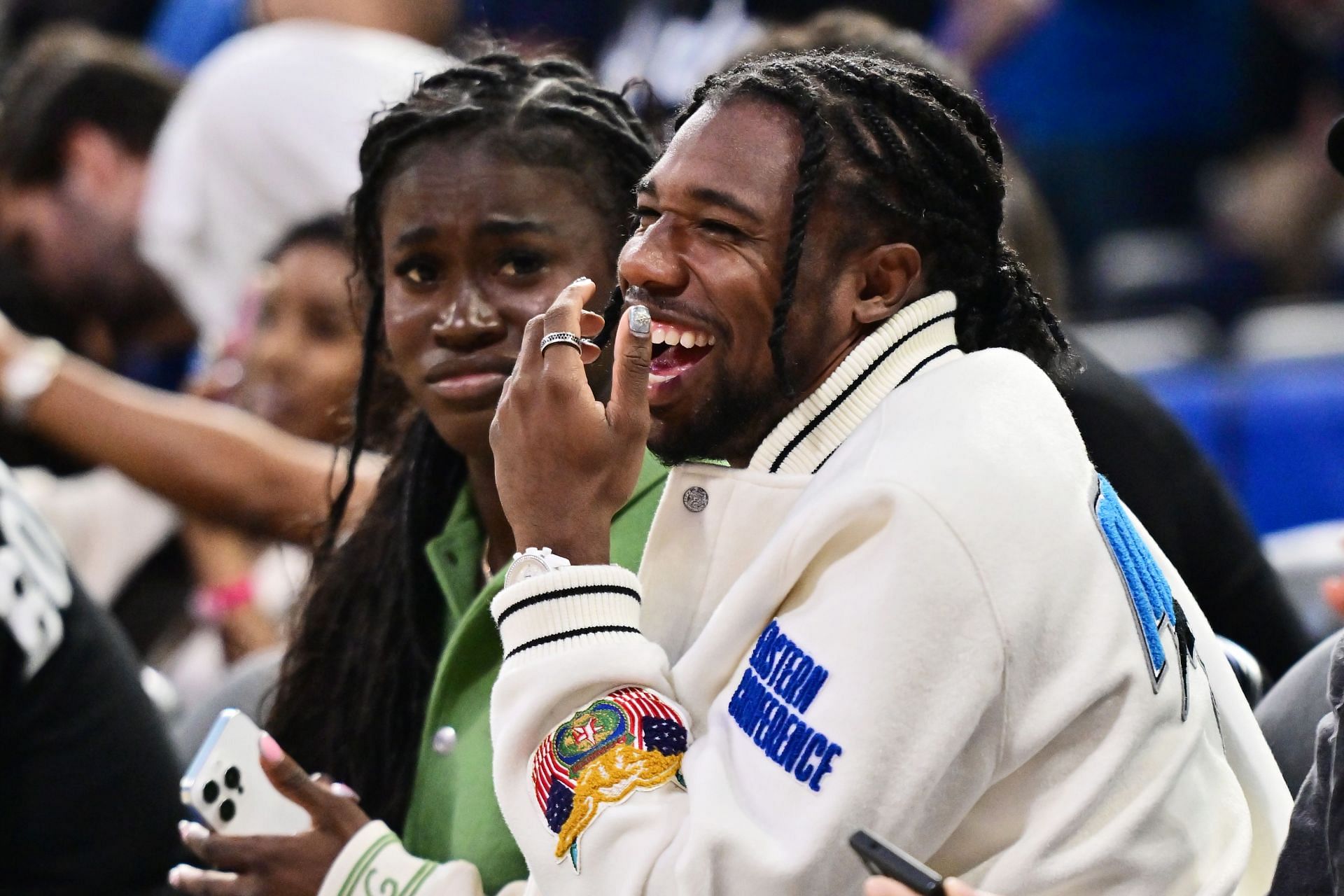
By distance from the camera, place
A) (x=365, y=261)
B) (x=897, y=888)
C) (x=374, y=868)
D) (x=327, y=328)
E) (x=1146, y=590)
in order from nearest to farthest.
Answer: (x=897, y=888) < (x=1146, y=590) < (x=374, y=868) < (x=365, y=261) < (x=327, y=328)

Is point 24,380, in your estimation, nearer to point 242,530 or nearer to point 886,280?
point 242,530

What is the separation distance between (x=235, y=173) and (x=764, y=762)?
3262mm

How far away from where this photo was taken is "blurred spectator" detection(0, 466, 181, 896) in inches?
99.7

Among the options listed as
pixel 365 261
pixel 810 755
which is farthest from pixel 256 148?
pixel 810 755

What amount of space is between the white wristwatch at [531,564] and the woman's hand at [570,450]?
0.03m

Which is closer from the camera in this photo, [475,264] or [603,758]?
[603,758]

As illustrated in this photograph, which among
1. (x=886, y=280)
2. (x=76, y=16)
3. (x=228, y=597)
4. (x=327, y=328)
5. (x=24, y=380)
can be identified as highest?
(x=886, y=280)

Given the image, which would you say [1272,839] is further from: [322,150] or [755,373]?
[322,150]

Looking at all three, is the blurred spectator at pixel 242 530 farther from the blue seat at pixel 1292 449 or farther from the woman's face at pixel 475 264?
the blue seat at pixel 1292 449

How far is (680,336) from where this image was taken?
1781mm

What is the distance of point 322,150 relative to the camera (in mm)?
4352

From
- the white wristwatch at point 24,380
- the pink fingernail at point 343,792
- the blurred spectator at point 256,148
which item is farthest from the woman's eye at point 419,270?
the blurred spectator at point 256,148

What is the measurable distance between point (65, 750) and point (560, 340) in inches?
47.0

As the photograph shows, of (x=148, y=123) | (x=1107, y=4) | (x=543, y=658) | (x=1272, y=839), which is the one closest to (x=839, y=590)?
(x=543, y=658)
